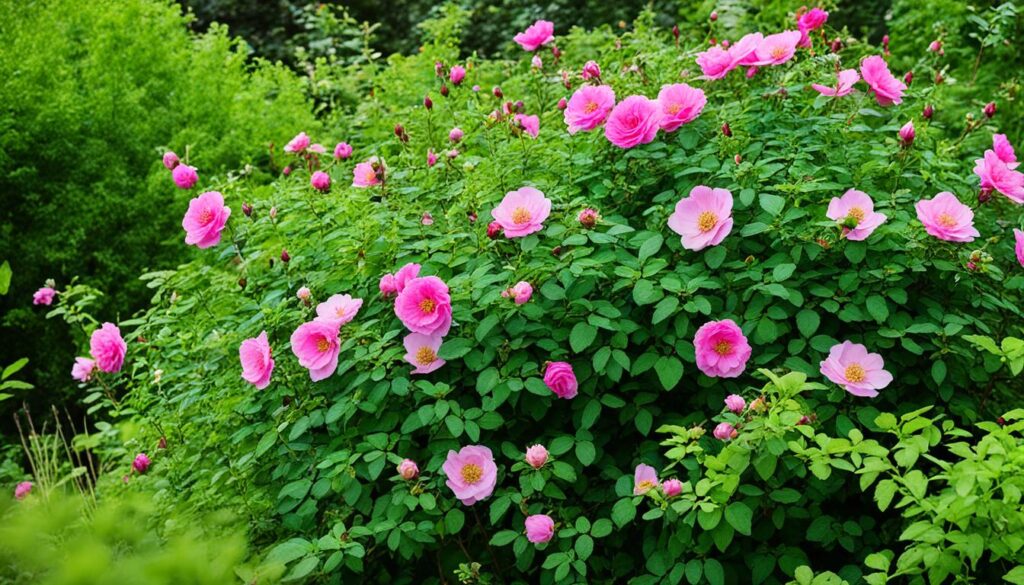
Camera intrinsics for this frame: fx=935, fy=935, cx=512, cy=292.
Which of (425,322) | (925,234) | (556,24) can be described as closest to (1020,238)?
(925,234)

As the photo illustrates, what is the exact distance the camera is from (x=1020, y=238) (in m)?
2.01

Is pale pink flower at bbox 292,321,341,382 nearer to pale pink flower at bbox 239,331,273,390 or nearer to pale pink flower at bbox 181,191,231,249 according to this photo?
pale pink flower at bbox 239,331,273,390

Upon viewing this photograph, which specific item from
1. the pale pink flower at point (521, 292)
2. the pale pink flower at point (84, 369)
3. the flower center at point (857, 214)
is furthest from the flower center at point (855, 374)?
the pale pink flower at point (84, 369)

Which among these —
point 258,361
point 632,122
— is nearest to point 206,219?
point 258,361

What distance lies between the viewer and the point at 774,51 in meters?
2.24

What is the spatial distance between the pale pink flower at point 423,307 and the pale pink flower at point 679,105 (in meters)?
0.67

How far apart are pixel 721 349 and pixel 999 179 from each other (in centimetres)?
80

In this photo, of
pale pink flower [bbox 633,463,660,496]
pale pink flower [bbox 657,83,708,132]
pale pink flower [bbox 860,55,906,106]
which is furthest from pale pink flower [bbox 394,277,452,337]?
pale pink flower [bbox 860,55,906,106]

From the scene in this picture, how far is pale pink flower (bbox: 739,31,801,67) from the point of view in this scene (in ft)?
7.30

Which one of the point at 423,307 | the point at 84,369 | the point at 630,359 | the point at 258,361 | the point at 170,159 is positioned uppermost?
the point at 170,159

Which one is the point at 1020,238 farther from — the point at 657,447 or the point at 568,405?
the point at 568,405

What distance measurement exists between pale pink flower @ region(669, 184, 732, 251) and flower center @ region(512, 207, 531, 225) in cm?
30

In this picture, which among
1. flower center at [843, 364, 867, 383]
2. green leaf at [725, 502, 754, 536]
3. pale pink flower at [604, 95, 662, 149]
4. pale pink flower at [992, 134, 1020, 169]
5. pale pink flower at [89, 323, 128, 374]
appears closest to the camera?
green leaf at [725, 502, 754, 536]

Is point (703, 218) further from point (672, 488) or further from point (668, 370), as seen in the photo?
point (672, 488)
